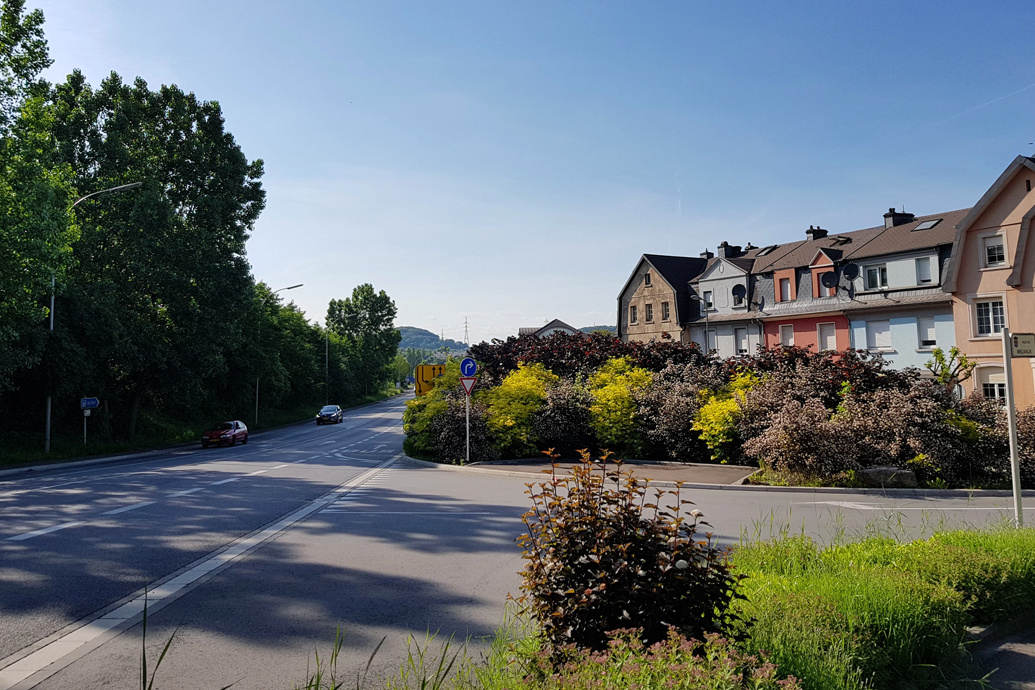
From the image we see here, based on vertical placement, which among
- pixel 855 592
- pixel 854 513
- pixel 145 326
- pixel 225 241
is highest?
pixel 225 241

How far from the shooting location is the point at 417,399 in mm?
28219

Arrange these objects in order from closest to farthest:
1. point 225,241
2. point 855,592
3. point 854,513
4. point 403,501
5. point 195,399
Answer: point 855,592, point 854,513, point 403,501, point 225,241, point 195,399

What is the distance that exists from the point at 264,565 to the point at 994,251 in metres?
33.3

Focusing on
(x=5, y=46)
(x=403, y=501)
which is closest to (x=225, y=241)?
(x=5, y=46)

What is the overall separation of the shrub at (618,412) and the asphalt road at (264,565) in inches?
232

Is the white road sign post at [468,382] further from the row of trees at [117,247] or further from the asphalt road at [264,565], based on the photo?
the row of trees at [117,247]

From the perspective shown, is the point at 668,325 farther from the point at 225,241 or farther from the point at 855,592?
the point at 855,592

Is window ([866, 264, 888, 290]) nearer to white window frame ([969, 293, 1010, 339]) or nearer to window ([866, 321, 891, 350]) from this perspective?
window ([866, 321, 891, 350])

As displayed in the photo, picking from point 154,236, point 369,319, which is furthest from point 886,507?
point 369,319

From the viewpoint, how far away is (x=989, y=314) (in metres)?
30.2

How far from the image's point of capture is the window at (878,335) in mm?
36750

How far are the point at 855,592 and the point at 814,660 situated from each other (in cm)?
123

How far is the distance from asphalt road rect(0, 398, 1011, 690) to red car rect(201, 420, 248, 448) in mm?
20061

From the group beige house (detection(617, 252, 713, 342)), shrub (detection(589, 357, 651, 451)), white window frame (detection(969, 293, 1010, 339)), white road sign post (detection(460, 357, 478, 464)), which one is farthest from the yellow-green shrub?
beige house (detection(617, 252, 713, 342))
